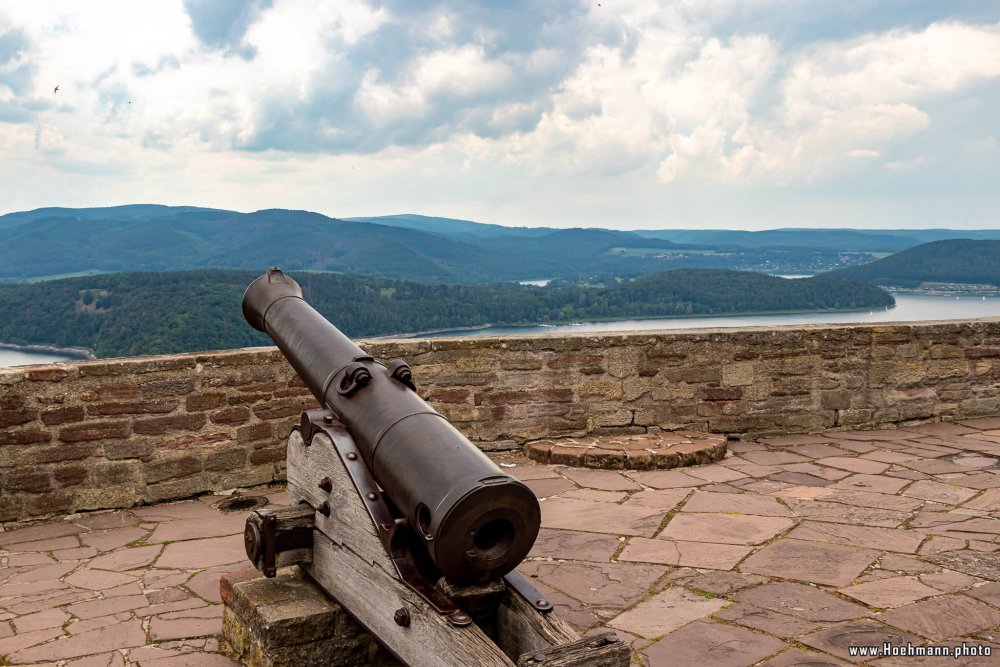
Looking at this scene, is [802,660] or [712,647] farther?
[712,647]

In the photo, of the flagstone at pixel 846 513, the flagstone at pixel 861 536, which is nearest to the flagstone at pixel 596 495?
the flagstone at pixel 846 513

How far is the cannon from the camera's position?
208cm

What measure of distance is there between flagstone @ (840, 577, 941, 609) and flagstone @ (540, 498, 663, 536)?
41.8 inches

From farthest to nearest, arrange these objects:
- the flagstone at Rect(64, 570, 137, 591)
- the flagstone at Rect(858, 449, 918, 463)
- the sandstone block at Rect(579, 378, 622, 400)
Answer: the sandstone block at Rect(579, 378, 622, 400)
the flagstone at Rect(858, 449, 918, 463)
the flagstone at Rect(64, 570, 137, 591)

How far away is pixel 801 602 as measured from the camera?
10.2 ft

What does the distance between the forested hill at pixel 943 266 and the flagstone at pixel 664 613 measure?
153ft

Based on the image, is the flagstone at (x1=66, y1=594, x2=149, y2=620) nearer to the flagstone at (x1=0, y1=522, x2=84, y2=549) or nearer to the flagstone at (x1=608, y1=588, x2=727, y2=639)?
the flagstone at (x1=0, y1=522, x2=84, y2=549)

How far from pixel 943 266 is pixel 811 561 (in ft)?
175

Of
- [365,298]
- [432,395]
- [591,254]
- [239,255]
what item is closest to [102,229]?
[239,255]

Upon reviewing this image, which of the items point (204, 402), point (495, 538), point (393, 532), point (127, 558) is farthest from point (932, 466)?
point (127, 558)

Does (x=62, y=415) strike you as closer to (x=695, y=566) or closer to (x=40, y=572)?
(x=40, y=572)

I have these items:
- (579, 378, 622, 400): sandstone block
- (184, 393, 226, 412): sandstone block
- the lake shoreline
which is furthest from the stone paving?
the lake shoreline

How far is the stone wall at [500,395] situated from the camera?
15.6ft

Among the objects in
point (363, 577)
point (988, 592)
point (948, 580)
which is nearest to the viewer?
point (363, 577)
